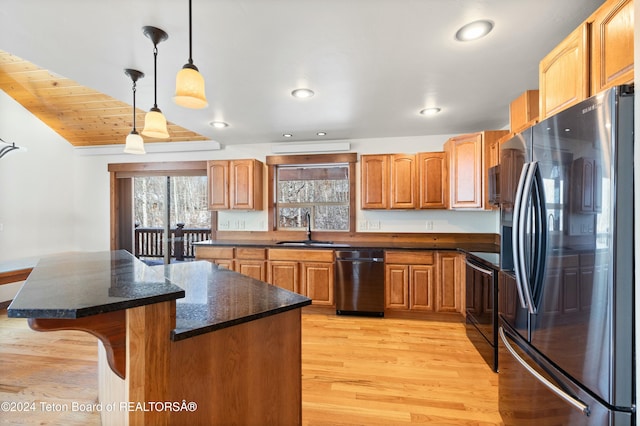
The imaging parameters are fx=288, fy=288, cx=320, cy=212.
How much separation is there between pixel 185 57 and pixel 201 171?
296 centimetres

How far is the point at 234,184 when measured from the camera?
14.2 ft

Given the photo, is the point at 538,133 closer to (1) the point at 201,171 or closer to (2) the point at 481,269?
(2) the point at 481,269

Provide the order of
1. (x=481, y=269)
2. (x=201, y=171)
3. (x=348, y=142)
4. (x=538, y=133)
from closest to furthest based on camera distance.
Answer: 1. (x=538, y=133)
2. (x=481, y=269)
3. (x=348, y=142)
4. (x=201, y=171)

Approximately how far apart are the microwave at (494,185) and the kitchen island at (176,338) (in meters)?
2.27

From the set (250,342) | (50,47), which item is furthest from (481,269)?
(50,47)

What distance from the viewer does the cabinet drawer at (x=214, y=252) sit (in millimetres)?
4062

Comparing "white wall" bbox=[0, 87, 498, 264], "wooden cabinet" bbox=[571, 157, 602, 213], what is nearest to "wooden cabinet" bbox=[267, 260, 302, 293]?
"white wall" bbox=[0, 87, 498, 264]

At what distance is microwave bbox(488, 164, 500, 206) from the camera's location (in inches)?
106

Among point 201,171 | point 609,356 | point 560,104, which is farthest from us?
point 201,171

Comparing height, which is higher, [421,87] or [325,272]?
[421,87]

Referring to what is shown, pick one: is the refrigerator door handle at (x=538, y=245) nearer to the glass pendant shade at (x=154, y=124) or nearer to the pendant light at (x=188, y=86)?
the pendant light at (x=188, y=86)

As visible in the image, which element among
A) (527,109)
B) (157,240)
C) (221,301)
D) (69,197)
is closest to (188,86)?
(221,301)

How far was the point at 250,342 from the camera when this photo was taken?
1195mm

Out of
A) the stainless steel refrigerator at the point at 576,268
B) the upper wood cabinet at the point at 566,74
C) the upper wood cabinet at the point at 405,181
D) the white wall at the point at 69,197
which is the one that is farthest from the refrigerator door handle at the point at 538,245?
the white wall at the point at 69,197
